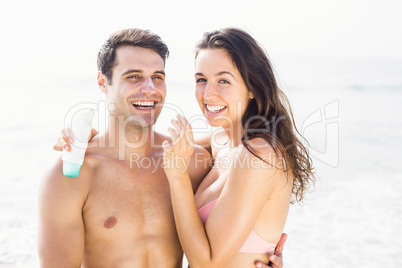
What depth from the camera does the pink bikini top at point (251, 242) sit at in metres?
2.77

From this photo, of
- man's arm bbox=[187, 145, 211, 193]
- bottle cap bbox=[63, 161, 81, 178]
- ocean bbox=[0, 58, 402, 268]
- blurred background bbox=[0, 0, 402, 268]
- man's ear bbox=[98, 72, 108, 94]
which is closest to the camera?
bottle cap bbox=[63, 161, 81, 178]

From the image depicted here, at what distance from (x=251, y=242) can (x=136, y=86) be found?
4.47 feet

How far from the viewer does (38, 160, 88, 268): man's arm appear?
101 inches

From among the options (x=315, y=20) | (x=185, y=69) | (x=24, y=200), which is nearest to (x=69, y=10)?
(x=185, y=69)

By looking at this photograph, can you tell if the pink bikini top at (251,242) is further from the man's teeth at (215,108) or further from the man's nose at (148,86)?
the man's nose at (148,86)

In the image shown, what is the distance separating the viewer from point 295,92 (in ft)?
64.7

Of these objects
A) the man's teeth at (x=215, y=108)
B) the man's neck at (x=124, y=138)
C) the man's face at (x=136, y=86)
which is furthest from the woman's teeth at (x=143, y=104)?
the man's teeth at (x=215, y=108)

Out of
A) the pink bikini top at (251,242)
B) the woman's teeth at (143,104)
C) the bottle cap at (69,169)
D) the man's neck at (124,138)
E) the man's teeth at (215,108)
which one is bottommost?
the pink bikini top at (251,242)

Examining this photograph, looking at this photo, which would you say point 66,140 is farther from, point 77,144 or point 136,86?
point 136,86

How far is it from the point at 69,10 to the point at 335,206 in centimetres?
2394

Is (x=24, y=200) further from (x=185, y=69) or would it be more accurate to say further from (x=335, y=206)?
(x=185, y=69)

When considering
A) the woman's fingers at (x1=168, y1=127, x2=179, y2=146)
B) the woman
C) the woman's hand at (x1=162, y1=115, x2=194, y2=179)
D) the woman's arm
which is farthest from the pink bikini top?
the woman's fingers at (x1=168, y1=127, x2=179, y2=146)

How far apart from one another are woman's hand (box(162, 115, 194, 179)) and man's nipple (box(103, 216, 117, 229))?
0.58 metres

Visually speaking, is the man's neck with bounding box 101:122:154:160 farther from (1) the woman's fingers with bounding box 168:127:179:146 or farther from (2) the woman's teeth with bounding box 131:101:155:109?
(1) the woman's fingers with bounding box 168:127:179:146
